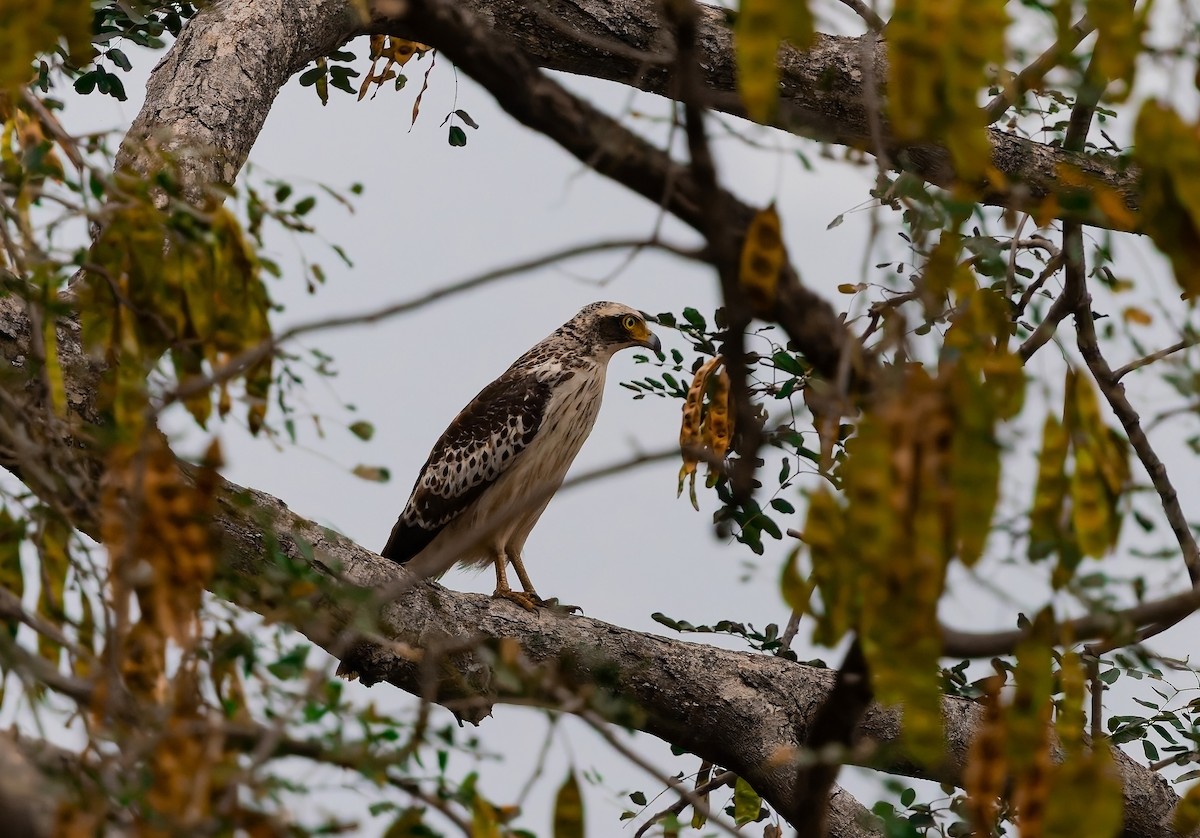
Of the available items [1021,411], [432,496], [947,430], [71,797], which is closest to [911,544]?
[947,430]

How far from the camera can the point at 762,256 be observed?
6.81ft

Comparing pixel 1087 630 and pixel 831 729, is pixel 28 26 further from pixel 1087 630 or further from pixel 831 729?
pixel 831 729

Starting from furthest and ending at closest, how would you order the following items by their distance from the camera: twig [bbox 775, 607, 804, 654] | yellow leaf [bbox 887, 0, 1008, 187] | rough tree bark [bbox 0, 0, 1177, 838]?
1. twig [bbox 775, 607, 804, 654]
2. rough tree bark [bbox 0, 0, 1177, 838]
3. yellow leaf [bbox 887, 0, 1008, 187]

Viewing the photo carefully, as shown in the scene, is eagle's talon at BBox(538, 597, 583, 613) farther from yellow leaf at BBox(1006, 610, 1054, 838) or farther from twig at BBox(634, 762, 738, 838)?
yellow leaf at BBox(1006, 610, 1054, 838)

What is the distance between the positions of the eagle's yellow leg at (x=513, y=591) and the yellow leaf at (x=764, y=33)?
470 cm

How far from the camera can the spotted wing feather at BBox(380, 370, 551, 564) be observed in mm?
7016

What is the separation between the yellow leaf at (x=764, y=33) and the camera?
1674mm

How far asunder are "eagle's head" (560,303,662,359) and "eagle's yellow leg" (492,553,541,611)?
1.13 meters

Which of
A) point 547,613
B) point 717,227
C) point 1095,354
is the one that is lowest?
point 717,227

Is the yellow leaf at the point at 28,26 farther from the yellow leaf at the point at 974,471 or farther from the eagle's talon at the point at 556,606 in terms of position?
the eagle's talon at the point at 556,606

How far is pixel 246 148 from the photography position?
4773 millimetres

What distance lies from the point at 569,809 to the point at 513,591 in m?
4.36

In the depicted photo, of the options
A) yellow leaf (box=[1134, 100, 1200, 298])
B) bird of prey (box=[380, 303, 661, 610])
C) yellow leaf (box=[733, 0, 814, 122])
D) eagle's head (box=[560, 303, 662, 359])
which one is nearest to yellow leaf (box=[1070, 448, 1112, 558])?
yellow leaf (box=[1134, 100, 1200, 298])

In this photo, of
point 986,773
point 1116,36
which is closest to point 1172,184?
point 1116,36
